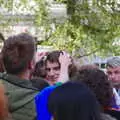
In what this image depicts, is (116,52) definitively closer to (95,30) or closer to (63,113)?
(95,30)

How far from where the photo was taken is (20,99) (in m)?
3.29

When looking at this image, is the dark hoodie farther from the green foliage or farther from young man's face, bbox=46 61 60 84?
the green foliage

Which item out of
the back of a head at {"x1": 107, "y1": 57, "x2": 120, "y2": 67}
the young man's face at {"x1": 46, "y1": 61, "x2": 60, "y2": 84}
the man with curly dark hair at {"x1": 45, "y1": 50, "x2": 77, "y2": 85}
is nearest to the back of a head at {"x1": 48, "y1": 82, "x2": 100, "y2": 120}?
the man with curly dark hair at {"x1": 45, "y1": 50, "x2": 77, "y2": 85}

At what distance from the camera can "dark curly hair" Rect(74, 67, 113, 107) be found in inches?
128

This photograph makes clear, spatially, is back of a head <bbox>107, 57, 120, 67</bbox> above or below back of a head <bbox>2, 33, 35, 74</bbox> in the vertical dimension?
below

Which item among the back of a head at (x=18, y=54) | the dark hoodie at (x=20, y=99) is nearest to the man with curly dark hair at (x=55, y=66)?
the back of a head at (x=18, y=54)

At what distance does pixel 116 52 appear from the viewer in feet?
53.2

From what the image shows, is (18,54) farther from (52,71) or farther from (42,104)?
(52,71)

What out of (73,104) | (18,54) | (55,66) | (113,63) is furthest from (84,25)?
(73,104)

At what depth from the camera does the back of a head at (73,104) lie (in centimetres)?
234

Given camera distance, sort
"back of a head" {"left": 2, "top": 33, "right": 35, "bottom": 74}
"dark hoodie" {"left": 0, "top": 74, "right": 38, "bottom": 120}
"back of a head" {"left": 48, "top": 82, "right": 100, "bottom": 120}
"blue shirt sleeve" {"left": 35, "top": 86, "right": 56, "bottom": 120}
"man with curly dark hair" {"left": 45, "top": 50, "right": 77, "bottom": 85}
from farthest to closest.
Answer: "man with curly dark hair" {"left": 45, "top": 50, "right": 77, "bottom": 85} < "back of a head" {"left": 2, "top": 33, "right": 35, "bottom": 74} < "dark hoodie" {"left": 0, "top": 74, "right": 38, "bottom": 120} < "blue shirt sleeve" {"left": 35, "top": 86, "right": 56, "bottom": 120} < "back of a head" {"left": 48, "top": 82, "right": 100, "bottom": 120}

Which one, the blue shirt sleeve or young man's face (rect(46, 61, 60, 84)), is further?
young man's face (rect(46, 61, 60, 84))

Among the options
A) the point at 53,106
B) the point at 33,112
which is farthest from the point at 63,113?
the point at 33,112

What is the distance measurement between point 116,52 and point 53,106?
14.0 meters
